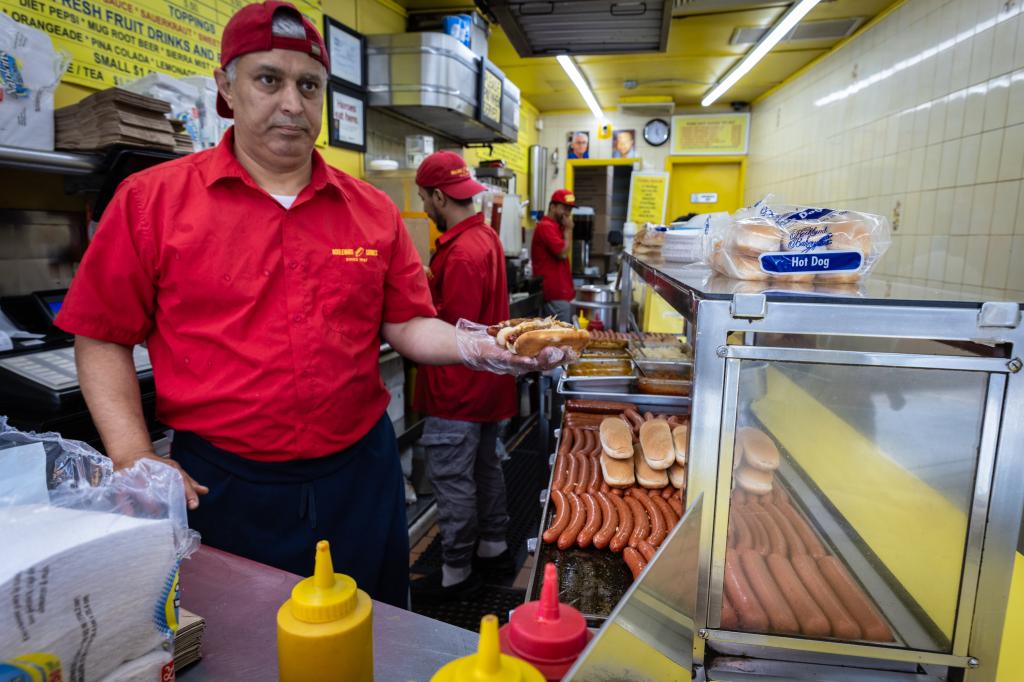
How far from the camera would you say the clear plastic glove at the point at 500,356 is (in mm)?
1642

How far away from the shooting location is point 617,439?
203 centimetres

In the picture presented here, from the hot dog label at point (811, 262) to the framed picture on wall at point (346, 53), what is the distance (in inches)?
147

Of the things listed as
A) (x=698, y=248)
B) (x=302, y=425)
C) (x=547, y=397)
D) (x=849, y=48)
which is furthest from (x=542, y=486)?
(x=849, y=48)

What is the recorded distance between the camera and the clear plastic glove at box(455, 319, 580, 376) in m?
1.64

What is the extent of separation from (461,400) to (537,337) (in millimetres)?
1594

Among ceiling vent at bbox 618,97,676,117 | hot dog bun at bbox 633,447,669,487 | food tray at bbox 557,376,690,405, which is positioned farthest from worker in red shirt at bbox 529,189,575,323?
hot dog bun at bbox 633,447,669,487

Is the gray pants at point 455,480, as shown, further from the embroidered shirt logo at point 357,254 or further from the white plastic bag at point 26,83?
the white plastic bag at point 26,83

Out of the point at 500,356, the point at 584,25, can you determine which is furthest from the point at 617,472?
the point at 584,25

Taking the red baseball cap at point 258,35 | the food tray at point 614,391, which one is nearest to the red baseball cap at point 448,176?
the food tray at point 614,391

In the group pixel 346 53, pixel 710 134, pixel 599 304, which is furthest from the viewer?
pixel 710 134

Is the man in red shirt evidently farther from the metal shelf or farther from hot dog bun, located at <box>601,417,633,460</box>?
the metal shelf

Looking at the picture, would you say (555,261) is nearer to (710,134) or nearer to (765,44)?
(765,44)

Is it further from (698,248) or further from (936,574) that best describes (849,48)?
(936,574)

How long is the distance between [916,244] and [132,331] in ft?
16.9
